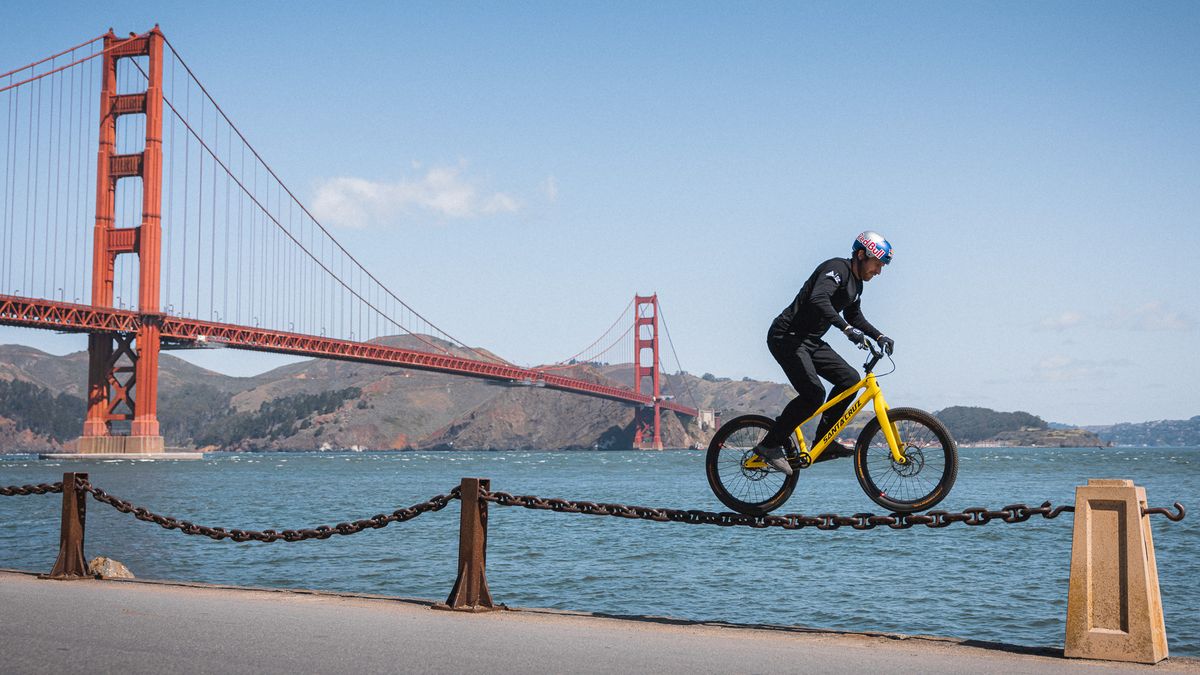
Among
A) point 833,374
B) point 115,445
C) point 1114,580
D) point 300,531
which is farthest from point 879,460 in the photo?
point 115,445

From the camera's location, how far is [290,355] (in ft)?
217

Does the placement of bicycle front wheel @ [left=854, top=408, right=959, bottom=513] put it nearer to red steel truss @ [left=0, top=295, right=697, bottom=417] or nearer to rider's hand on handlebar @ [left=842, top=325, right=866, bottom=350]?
rider's hand on handlebar @ [left=842, top=325, right=866, bottom=350]

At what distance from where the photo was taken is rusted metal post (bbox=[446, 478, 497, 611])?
7.57 meters

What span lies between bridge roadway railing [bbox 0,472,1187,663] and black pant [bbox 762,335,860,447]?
0.68 meters

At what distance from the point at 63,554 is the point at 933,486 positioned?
7.15 meters

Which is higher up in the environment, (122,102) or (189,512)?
(122,102)

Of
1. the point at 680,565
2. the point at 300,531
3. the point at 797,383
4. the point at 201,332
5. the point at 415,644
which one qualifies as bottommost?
the point at 680,565

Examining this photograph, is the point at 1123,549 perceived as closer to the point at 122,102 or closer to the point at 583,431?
the point at 122,102

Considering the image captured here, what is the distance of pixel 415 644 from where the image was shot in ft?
20.8

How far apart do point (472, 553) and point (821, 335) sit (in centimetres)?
274

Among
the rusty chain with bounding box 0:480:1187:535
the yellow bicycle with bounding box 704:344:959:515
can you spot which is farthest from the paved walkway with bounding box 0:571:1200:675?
the yellow bicycle with bounding box 704:344:959:515

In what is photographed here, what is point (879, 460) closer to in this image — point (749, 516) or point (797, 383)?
point (797, 383)

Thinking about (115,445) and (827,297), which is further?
(115,445)

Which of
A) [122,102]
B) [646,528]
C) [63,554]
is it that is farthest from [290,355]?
[63,554]
